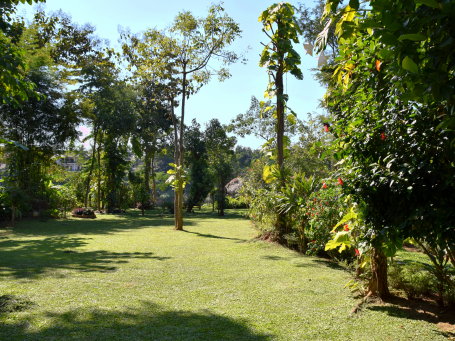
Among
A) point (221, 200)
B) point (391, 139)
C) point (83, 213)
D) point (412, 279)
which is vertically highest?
point (391, 139)

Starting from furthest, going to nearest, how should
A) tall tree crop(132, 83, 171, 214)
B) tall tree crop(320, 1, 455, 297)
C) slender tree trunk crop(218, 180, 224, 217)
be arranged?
1. tall tree crop(132, 83, 171, 214)
2. slender tree trunk crop(218, 180, 224, 217)
3. tall tree crop(320, 1, 455, 297)

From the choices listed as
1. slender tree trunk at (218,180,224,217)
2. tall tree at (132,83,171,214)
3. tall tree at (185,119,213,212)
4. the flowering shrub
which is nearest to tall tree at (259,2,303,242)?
the flowering shrub

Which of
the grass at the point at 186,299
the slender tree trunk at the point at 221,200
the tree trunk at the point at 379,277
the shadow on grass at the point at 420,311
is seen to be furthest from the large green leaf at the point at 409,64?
the slender tree trunk at the point at 221,200

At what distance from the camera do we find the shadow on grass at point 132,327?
124 inches

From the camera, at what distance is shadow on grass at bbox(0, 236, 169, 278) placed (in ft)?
19.1

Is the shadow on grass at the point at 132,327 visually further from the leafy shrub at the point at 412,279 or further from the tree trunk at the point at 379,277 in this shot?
the leafy shrub at the point at 412,279

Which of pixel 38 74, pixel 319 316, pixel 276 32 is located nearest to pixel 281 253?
pixel 319 316

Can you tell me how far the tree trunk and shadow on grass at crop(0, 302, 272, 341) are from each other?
5.46ft

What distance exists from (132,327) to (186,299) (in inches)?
41.5

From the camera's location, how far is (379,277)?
4188mm

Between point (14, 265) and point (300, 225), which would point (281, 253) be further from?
point (14, 265)

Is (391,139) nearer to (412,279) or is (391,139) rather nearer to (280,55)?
(412,279)

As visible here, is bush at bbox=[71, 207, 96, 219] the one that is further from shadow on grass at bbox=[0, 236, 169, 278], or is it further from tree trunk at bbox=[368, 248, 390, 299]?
tree trunk at bbox=[368, 248, 390, 299]

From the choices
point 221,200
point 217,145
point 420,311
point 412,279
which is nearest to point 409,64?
point 420,311
